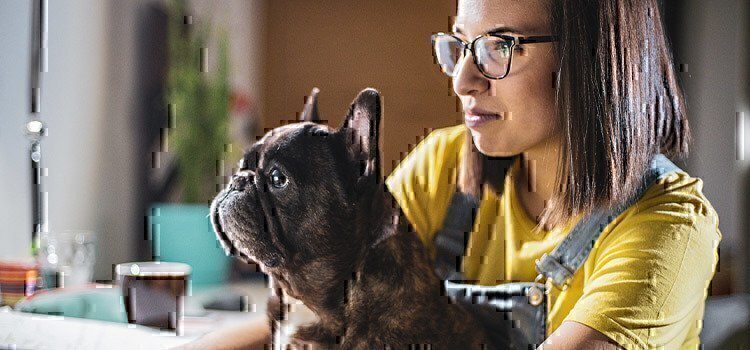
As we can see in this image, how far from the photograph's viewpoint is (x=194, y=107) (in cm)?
58

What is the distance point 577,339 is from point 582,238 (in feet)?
0.20

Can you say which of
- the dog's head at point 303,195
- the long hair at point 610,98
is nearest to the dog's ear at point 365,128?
the dog's head at point 303,195

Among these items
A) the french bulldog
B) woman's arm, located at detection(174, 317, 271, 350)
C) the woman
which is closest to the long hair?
the woman

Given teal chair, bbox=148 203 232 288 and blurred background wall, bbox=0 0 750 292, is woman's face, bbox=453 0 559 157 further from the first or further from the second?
teal chair, bbox=148 203 232 288

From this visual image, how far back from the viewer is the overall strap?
40cm

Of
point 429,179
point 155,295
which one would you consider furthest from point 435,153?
point 155,295

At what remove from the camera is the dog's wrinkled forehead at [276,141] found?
403 millimetres

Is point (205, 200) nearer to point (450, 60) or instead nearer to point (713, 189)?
point (450, 60)

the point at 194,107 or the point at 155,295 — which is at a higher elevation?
the point at 194,107

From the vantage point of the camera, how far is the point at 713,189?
0.43m

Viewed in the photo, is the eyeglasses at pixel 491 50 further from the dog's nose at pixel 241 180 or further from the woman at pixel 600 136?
the dog's nose at pixel 241 180

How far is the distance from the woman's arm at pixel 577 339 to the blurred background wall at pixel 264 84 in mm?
125

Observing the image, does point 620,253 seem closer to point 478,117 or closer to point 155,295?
point 478,117

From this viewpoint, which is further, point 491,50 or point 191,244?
point 191,244
